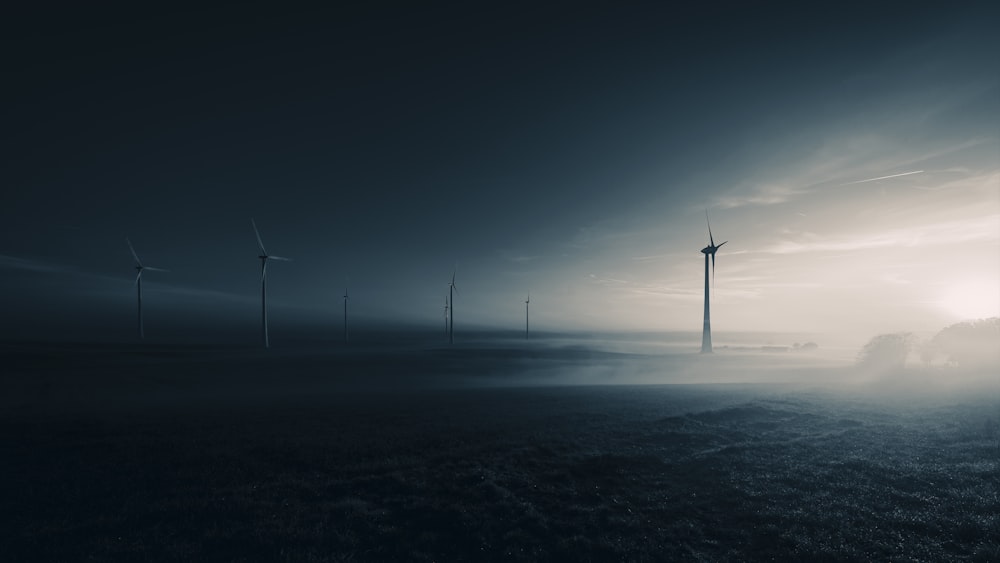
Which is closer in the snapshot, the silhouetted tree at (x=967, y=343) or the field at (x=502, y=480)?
the field at (x=502, y=480)

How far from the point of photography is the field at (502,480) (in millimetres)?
12719

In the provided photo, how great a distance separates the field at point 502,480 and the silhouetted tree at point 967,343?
53.2 meters

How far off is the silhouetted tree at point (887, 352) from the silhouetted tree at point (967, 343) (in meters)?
6.89

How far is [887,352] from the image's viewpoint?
259 ft

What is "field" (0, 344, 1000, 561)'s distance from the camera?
1272 centimetres

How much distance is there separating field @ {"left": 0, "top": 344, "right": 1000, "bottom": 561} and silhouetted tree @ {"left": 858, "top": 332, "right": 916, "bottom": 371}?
44.2 metres

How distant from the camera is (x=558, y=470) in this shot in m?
19.5

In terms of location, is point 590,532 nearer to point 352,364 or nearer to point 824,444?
point 824,444

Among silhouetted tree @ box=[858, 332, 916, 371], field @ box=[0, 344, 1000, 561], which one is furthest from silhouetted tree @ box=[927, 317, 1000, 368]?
field @ box=[0, 344, 1000, 561]

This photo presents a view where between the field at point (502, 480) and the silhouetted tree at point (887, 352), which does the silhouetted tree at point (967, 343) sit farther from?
the field at point (502, 480)

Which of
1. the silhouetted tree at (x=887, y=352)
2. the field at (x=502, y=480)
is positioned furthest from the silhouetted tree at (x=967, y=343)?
the field at (x=502, y=480)

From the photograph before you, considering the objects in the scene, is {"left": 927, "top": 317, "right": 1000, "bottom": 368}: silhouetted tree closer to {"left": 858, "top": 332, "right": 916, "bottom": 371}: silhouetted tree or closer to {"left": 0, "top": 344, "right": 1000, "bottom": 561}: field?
{"left": 858, "top": 332, "right": 916, "bottom": 371}: silhouetted tree

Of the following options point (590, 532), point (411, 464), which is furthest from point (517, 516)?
point (411, 464)

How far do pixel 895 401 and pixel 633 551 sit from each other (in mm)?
45222
